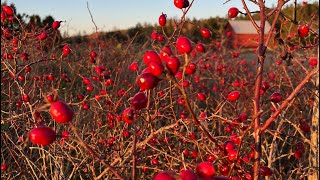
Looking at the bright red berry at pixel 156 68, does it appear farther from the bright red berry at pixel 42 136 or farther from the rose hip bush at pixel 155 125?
the bright red berry at pixel 42 136

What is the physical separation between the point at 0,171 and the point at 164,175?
2466 mm

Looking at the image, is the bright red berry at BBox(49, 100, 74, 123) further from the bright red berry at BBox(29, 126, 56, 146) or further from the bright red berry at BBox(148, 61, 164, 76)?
the bright red berry at BBox(148, 61, 164, 76)

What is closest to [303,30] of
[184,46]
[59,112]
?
[184,46]

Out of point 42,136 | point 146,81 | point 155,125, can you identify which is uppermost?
point 146,81

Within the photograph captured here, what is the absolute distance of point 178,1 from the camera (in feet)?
4.65

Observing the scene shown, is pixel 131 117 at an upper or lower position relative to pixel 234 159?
upper

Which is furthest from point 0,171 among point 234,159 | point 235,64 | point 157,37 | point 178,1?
point 235,64

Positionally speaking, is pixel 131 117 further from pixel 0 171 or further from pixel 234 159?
pixel 0 171

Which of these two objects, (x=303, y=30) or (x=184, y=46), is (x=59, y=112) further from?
(x=303, y=30)

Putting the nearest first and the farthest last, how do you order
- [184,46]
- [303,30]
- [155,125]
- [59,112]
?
[59,112]
[184,46]
[303,30]
[155,125]

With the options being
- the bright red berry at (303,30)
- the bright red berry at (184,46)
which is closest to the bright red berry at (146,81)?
the bright red berry at (184,46)

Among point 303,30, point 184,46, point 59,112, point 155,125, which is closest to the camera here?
point 59,112

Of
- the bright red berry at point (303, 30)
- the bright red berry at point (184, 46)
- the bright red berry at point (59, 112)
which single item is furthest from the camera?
the bright red berry at point (303, 30)

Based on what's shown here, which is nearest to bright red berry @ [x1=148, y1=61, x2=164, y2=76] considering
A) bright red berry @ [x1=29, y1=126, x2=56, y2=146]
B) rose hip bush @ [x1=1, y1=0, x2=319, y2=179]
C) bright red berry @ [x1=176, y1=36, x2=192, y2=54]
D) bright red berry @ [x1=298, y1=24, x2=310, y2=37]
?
rose hip bush @ [x1=1, y1=0, x2=319, y2=179]
